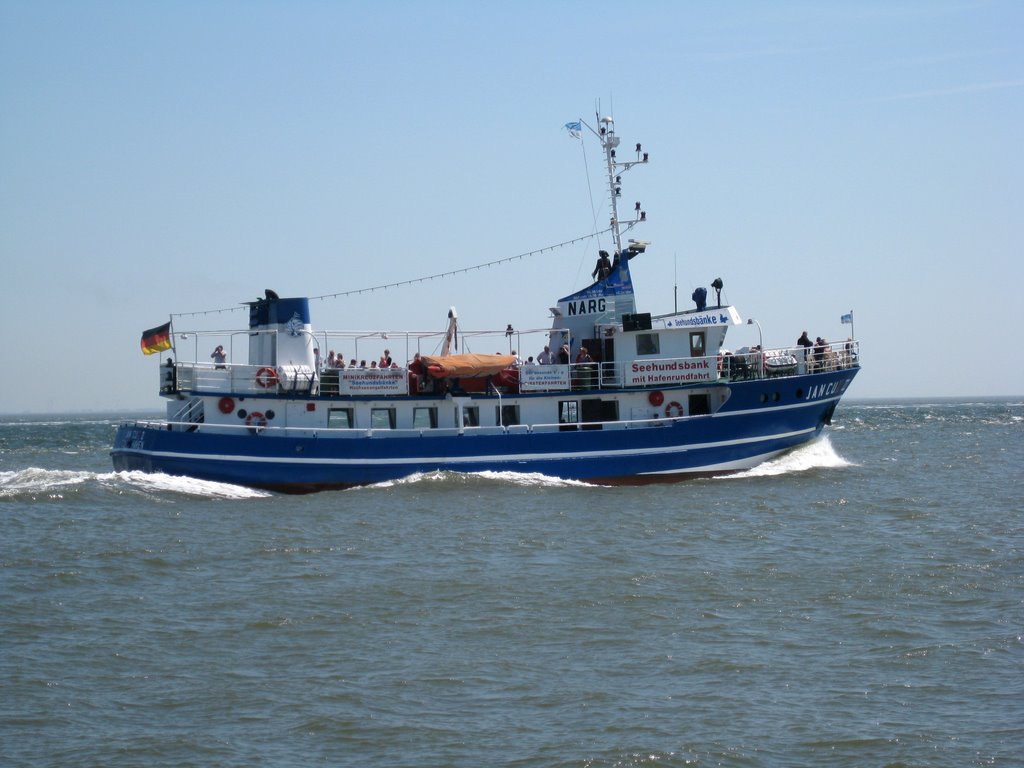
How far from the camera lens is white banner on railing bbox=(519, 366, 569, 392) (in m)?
30.6

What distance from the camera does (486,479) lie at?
2950cm

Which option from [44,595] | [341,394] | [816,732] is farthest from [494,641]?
[341,394]

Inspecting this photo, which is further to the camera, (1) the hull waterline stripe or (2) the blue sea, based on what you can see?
(1) the hull waterline stripe

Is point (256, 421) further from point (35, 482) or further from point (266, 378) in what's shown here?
point (35, 482)

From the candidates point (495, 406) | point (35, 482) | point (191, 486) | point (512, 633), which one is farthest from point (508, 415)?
point (512, 633)

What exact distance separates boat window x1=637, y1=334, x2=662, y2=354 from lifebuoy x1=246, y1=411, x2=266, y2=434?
10409 mm

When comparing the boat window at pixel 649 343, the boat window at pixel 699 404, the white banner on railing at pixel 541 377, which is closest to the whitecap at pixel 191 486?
the white banner on railing at pixel 541 377

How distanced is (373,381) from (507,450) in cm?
399

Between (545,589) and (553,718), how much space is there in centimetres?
554

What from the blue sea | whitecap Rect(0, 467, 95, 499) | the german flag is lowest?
the blue sea

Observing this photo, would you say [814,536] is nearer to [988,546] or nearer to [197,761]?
[988,546]

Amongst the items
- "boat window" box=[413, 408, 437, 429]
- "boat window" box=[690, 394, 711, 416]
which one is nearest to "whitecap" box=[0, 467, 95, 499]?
"boat window" box=[413, 408, 437, 429]

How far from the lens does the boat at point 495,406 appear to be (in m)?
29.4

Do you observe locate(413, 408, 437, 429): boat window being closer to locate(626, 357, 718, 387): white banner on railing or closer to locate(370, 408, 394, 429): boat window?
locate(370, 408, 394, 429): boat window
